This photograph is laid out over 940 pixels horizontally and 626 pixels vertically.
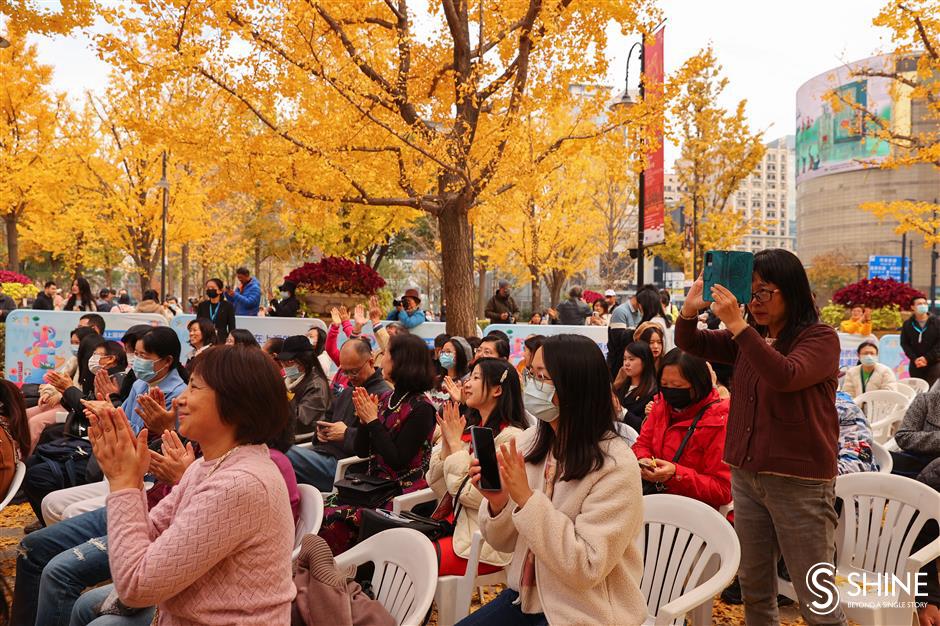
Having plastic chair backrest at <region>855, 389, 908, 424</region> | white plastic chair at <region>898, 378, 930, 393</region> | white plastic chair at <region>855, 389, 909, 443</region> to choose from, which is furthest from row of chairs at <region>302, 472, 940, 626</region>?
white plastic chair at <region>898, 378, 930, 393</region>

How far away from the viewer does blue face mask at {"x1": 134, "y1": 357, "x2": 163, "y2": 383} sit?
5.20m

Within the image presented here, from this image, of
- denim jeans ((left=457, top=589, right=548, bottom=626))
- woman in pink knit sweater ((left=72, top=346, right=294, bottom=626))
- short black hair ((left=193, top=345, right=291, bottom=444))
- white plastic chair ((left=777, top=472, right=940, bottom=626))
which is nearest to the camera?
woman in pink knit sweater ((left=72, top=346, right=294, bottom=626))

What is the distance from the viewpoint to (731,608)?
4.85m

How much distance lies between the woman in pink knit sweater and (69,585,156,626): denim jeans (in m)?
0.54

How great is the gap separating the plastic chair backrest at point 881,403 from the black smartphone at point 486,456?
6.05m

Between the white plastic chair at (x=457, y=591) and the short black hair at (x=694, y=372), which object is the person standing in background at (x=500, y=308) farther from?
the white plastic chair at (x=457, y=591)

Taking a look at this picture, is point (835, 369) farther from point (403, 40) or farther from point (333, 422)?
point (403, 40)

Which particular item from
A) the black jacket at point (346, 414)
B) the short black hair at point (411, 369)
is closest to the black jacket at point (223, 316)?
the black jacket at point (346, 414)

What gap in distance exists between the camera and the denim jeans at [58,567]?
358 cm

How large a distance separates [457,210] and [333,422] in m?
4.34

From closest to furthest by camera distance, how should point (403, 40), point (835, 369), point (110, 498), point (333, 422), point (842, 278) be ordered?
1. point (110, 498)
2. point (835, 369)
3. point (333, 422)
4. point (403, 40)
5. point (842, 278)

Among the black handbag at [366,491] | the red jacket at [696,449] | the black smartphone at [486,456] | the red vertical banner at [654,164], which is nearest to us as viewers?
the black smartphone at [486,456]

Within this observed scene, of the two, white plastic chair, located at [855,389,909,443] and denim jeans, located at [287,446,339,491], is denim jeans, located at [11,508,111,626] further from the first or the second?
white plastic chair, located at [855,389,909,443]

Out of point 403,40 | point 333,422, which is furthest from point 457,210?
point 333,422
